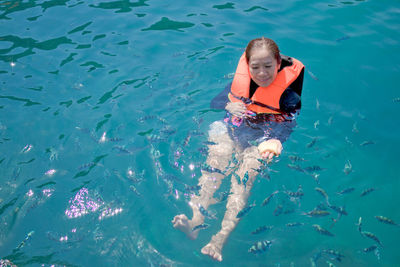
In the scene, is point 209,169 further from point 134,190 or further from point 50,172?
point 50,172

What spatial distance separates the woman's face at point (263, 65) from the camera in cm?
466

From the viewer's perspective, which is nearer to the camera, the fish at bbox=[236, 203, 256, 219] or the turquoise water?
the fish at bbox=[236, 203, 256, 219]

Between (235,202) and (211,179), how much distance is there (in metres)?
0.66

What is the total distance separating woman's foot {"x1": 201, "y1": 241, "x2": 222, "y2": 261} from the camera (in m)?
5.34

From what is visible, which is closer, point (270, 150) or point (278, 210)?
point (270, 150)

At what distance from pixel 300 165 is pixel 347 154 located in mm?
1152

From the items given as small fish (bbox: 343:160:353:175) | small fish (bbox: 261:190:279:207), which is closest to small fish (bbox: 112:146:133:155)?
small fish (bbox: 261:190:279:207)

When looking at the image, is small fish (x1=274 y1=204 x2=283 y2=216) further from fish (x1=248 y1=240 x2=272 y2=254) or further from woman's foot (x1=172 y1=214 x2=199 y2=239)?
woman's foot (x1=172 y1=214 x2=199 y2=239)

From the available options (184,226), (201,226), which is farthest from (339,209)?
(184,226)

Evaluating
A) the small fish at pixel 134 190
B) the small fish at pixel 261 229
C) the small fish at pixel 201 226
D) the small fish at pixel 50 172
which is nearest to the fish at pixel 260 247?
the small fish at pixel 261 229

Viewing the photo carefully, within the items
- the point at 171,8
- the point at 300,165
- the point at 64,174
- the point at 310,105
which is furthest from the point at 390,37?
the point at 64,174

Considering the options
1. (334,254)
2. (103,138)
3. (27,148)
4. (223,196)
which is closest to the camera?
(334,254)

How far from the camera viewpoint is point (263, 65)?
188 inches

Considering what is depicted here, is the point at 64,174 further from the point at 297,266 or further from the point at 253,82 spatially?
the point at 297,266
